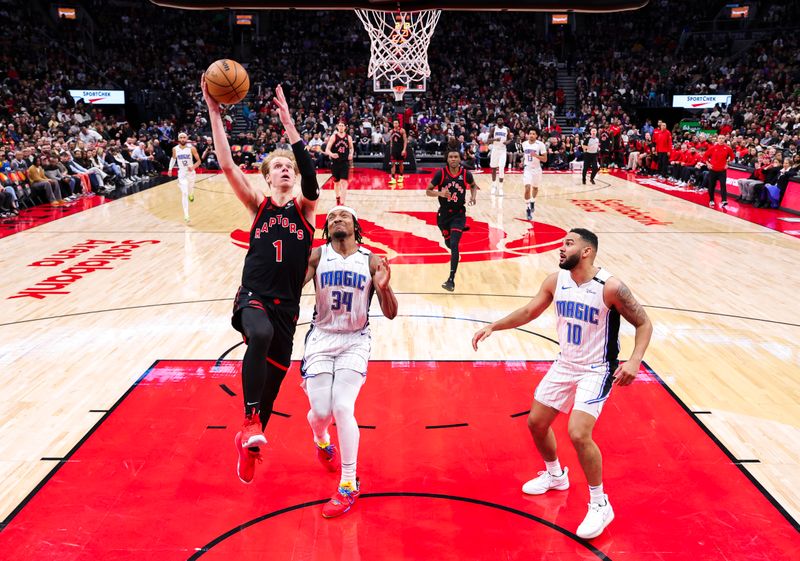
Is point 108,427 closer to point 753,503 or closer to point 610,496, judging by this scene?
point 610,496

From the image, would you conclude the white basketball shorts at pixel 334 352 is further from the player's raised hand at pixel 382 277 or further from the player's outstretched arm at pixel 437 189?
the player's outstretched arm at pixel 437 189

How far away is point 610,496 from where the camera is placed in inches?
171

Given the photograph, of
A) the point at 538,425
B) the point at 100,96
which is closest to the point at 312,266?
the point at 538,425

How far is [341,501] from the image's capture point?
409cm

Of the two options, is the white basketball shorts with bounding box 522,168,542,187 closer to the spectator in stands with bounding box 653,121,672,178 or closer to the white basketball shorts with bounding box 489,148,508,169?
the white basketball shorts with bounding box 489,148,508,169

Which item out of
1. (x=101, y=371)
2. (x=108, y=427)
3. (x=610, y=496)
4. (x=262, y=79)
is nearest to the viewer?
(x=610, y=496)

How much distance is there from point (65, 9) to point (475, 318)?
31.9 metres

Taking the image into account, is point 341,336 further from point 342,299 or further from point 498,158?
point 498,158

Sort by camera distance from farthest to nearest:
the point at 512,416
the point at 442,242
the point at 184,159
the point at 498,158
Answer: the point at 498,158 → the point at 184,159 → the point at 442,242 → the point at 512,416

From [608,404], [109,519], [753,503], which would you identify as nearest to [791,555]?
[753,503]

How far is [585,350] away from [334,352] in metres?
1.41

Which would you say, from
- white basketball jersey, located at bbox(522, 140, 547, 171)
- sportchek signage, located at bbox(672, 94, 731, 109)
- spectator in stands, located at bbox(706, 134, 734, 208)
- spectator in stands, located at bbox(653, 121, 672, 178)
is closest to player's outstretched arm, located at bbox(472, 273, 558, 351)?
white basketball jersey, located at bbox(522, 140, 547, 171)

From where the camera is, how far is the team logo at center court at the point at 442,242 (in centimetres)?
1122

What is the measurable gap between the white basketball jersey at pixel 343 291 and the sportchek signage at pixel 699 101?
28.8m
